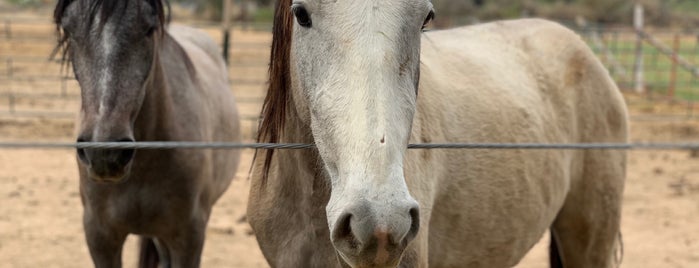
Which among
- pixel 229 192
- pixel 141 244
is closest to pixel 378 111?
pixel 141 244

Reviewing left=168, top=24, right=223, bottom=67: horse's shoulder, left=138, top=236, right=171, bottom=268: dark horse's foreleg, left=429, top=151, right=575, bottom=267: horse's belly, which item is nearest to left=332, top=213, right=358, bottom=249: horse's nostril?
left=429, top=151, right=575, bottom=267: horse's belly

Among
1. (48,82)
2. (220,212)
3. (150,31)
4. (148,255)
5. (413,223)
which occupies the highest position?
(150,31)

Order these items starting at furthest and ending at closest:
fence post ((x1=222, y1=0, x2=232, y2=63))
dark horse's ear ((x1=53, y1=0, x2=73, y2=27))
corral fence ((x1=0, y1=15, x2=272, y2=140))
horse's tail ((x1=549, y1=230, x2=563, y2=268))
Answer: corral fence ((x1=0, y1=15, x2=272, y2=140)), fence post ((x1=222, y1=0, x2=232, y2=63)), horse's tail ((x1=549, y1=230, x2=563, y2=268)), dark horse's ear ((x1=53, y1=0, x2=73, y2=27))

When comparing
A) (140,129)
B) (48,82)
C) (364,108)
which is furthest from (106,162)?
(48,82)

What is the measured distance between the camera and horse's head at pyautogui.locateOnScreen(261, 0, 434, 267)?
1844 millimetres

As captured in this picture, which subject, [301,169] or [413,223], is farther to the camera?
[301,169]

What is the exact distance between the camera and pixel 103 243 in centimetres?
382

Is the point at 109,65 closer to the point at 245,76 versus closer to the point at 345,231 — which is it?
the point at 345,231

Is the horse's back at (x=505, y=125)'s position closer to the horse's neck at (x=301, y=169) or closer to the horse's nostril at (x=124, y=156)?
the horse's neck at (x=301, y=169)

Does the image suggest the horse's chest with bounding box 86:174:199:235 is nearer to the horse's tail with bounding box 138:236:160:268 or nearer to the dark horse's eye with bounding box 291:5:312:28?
the horse's tail with bounding box 138:236:160:268

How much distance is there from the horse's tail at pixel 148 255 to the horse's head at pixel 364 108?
2699mm

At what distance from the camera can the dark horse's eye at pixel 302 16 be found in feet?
6.98

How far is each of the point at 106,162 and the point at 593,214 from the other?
2.02 m

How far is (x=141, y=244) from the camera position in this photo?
464 cm
